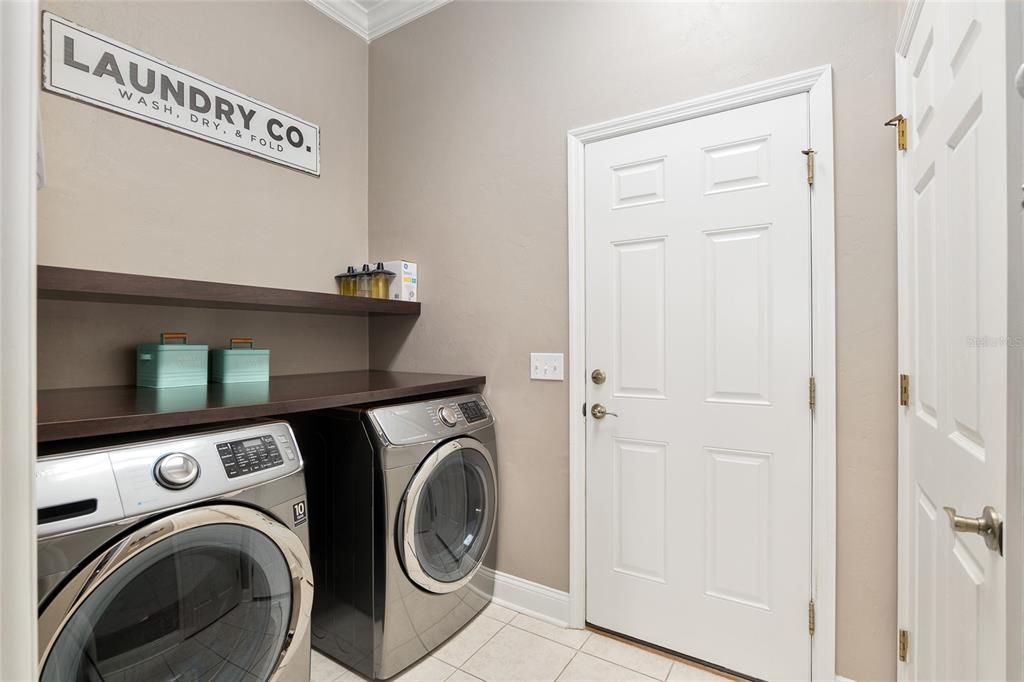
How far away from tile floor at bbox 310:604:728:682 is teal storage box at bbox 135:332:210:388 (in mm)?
1125

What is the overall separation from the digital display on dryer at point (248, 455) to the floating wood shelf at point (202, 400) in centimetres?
7

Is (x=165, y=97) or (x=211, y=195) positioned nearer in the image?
→ (x=165, y=97)

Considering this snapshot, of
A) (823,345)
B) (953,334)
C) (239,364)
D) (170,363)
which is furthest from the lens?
(239,364)

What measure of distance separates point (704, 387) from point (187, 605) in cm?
166

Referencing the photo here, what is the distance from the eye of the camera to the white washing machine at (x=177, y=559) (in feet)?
3.25

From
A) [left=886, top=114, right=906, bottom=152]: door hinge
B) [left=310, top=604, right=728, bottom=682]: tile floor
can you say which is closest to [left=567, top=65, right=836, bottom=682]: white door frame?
[left=886, top=114, right=906, bottom=152]: door hinge

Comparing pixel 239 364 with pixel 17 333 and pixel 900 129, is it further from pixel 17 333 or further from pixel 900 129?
pixel 900 129

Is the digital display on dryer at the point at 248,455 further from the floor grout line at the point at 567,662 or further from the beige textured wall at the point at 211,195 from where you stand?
the floor grout line at the point at 567,662

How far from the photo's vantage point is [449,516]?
194 centimetres

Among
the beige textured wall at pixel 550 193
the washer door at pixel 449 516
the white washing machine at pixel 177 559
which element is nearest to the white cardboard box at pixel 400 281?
the beige textured wall at pixel 550 193

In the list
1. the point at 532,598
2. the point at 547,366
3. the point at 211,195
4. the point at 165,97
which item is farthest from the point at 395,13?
the point at 532,598

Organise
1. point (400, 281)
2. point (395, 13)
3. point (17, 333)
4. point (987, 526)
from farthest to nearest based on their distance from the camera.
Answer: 1. point (395, 13)
2. point (400, 281)
3. point (987, 526)
4. point (17, 333)

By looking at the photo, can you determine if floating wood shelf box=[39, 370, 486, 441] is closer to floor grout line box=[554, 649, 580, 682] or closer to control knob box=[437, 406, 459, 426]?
control knob box=[437, 406, 459, 426]

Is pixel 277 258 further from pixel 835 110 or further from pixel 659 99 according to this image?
pixel 835 110
